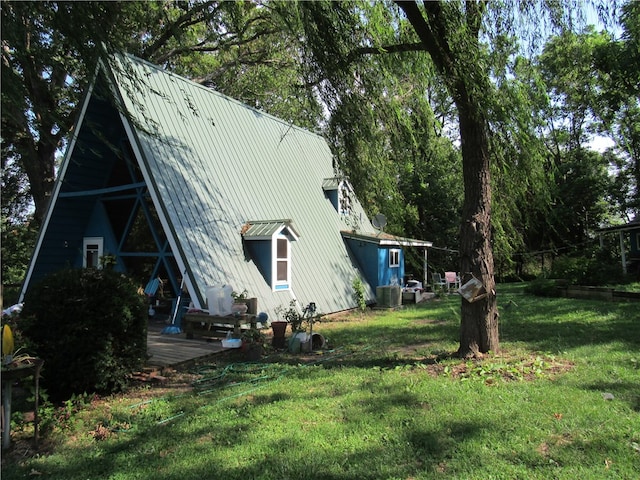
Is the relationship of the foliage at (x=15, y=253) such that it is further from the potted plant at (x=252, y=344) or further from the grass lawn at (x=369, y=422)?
the grass lawn at (x=369, y=422)

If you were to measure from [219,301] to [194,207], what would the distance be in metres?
2.55

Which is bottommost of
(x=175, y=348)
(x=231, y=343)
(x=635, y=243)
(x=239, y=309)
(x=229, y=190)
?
(x=175, y=348)

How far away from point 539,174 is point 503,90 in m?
1.58

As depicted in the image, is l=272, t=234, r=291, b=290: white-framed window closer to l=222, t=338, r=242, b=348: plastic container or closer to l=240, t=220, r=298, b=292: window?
l=240, t=220, r=298, b=292: window

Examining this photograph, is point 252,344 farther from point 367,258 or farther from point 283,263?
point 367,258

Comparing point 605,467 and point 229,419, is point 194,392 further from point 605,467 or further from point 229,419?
point 605,467

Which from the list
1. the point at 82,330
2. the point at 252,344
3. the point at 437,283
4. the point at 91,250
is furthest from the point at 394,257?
the point at 82,330

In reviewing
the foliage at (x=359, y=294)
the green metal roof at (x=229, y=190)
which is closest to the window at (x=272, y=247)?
the green metal roof at (x=229, y=190)

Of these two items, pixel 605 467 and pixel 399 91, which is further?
pixel 399 91

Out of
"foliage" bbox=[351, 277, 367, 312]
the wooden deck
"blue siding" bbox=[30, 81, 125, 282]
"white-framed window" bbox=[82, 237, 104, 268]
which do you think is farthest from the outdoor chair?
"blue siding" bbox=[30, 81, 125, 282]

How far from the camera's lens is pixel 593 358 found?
6535 millimetres

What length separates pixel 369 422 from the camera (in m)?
4.37

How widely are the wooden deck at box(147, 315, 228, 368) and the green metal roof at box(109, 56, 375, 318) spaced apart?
99cm

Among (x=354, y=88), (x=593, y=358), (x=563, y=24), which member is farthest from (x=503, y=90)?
(x=593, y=358)
